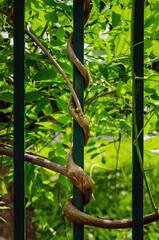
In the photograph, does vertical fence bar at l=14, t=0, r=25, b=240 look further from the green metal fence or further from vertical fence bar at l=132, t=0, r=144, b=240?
vertical fence bar at l=132, t=0, r=144, b=240

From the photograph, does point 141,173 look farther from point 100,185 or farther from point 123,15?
point 100,185

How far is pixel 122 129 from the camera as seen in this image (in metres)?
1.12

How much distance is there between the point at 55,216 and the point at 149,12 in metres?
3.52

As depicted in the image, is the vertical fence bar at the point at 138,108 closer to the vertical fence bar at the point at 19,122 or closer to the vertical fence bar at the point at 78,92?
the vertical fence bar at the point at 78,92

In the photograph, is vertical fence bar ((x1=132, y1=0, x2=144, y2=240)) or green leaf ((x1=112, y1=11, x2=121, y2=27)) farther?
green leaf ((x1=112, y1=11, x2=121, y2=27))

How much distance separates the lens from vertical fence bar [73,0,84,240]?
0.68m

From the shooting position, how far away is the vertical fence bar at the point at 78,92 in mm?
678

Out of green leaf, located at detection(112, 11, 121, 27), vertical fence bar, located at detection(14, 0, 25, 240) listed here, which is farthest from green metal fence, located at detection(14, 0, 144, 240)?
green leaf, located at detection(112, 11, 121, 27)

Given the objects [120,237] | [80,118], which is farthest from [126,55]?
[120,237]

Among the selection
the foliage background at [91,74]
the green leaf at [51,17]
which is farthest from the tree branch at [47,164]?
the green leaf at [51,17]

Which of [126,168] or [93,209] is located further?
[126,168]

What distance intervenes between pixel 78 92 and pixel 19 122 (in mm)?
163

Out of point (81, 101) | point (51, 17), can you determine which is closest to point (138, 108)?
point (81, 101)

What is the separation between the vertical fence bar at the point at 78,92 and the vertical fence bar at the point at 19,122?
0.45 ft
